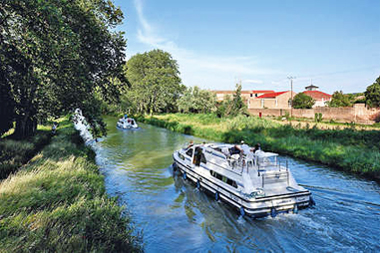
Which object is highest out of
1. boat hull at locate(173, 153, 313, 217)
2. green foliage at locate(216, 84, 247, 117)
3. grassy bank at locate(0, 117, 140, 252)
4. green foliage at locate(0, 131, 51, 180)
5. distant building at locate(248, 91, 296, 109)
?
distant building at locate(248, 91, 296, 109)

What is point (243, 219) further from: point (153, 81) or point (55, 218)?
point (153, 81)

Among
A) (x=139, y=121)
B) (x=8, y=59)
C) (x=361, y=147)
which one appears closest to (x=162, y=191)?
(x=8, y=59)

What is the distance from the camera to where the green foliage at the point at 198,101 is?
65.6 meters

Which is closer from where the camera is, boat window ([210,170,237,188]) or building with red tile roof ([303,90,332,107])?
boat window ([210,170,237,188])

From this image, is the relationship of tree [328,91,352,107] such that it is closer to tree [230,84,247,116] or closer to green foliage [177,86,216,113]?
green foliage [177,86,216,113]

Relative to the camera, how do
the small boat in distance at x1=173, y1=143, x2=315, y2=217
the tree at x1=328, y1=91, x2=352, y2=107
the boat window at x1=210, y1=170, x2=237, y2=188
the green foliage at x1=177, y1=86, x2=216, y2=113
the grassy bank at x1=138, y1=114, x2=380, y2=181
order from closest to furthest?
the small boat in distance at x1=173, y1=143, x2=315, y2=217 → the boat window at x1=210, y1=170, x2=237, y2=188 → the grassy bank at x1=138, y1=114, x2=380, y2=181 → the tree at x1=328, y1=91, x2=352, y2=107 → the green foliage at x1=177, y1=86, x2=216, y2=113

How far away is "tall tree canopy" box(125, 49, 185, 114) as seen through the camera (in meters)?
61.5

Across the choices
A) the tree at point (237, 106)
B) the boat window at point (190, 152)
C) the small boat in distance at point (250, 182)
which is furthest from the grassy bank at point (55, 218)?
the tree at point (237, 106)

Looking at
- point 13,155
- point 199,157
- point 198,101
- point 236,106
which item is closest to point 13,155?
point 13,155

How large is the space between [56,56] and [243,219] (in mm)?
9826

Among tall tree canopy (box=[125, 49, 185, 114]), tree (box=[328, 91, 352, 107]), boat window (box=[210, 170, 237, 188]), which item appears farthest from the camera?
tree (box=[328, 91, 352, 107])

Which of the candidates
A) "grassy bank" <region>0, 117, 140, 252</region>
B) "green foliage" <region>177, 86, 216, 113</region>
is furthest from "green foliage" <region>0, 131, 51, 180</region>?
"green foliage" <region>177, 86, 216, 113</region>

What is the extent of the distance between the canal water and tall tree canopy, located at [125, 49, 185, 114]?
152 ft

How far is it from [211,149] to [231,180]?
316 cm
